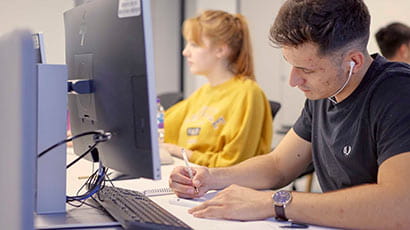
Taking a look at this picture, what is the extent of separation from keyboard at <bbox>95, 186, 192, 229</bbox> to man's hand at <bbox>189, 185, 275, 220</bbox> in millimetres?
94

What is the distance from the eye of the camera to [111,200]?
1262 millimetres

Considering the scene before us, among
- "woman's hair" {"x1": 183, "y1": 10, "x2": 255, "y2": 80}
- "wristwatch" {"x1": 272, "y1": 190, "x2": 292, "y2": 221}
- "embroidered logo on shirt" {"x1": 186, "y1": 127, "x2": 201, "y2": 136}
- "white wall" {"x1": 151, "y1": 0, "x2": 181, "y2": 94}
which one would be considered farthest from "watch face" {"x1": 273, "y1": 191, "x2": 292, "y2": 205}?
"white wall" {"x1": 151, "y1": 0, "x2": 181, "y2": 94}

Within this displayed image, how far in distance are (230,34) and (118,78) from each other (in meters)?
1.57

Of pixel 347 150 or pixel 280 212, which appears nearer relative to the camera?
Answer: pixel 280 212

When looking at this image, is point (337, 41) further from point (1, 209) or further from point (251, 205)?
point (1, 209)

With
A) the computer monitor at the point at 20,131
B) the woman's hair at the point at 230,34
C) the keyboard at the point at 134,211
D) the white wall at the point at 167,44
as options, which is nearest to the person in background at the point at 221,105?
the woman's hair at the point at 230,34

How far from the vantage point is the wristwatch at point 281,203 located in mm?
1157

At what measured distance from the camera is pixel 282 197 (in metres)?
1.18

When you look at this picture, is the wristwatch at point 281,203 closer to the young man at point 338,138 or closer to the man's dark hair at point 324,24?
the young man at point 338,138

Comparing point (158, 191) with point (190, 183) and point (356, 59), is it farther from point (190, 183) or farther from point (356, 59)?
point (356, 59)

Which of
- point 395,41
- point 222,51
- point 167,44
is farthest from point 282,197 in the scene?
point 167,44

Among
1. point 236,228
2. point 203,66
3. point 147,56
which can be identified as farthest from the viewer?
point 203,66

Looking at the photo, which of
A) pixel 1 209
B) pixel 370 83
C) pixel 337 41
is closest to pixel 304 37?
pixel 337 41

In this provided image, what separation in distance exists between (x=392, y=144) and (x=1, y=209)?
2.81ft
